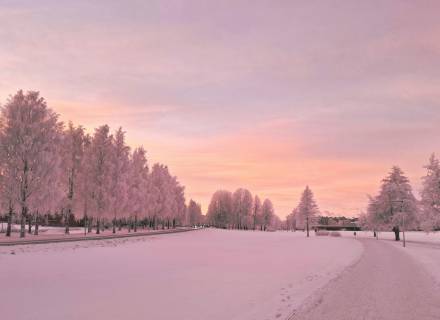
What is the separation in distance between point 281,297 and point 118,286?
6048 mm

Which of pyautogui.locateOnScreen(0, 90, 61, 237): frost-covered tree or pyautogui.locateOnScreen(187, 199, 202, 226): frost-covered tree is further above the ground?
pyautogui.locateOnScreen(0, 90, 61, 237): frost-covered tree

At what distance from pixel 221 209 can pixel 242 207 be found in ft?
37.2

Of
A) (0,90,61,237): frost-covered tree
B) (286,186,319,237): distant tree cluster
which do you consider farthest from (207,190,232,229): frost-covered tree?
(0,90,61,237): frost-covered tree

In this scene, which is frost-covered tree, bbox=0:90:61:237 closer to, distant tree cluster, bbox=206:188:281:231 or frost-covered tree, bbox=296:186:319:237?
frost-covered tree, bbox=296:186:319:237

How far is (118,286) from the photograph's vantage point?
1508cm

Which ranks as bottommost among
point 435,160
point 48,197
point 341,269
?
point 341,269

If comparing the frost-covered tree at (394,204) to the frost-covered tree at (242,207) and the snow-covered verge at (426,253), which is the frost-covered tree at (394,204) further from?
the frost-covered tree at (242,207)

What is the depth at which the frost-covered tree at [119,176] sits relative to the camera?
174 ft

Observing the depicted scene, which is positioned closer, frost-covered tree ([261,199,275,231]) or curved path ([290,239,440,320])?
curved path ([290,239,440,320])

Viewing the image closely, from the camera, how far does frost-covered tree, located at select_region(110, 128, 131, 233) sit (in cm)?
5303

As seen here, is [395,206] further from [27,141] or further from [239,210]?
[239,210]

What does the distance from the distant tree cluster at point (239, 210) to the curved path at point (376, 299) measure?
134 metres

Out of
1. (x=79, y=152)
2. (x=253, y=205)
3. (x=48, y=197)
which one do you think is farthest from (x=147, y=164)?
(x=253, y=205)

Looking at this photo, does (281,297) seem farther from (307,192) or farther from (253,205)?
(253,205)
